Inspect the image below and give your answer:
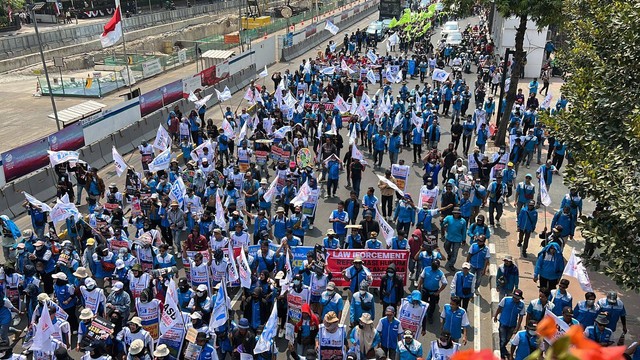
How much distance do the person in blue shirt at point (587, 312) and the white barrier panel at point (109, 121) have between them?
669 inches

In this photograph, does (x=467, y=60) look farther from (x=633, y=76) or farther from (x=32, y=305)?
(x=32, y=305)

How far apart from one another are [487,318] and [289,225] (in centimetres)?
461

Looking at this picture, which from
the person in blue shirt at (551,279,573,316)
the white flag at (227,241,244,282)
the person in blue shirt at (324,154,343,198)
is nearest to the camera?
the person in blue shirt at (551,279,573,316)

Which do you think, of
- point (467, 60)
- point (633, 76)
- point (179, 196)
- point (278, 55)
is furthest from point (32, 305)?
point (278, 55)

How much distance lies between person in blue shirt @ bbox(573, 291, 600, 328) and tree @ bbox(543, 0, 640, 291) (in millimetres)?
716

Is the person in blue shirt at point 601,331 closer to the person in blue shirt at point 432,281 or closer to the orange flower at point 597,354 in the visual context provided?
the person in blue shirt at point 432,281

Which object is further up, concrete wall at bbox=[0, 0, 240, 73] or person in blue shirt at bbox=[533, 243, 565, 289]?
person in blue shirt at bbox=[533, 243, 565, 289]

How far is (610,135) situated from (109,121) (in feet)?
57.2

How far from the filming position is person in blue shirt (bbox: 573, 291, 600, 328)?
31.9ft

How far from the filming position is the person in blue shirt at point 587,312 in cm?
973

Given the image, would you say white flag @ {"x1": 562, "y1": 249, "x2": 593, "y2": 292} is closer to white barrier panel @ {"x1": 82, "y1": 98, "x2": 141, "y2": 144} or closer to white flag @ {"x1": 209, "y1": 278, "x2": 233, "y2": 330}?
white flag @ {"x1": 209, "y1": 278, "x2": 233, "y2": 330}

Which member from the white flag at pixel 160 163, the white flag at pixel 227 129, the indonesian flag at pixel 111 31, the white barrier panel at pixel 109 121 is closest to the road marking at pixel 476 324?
the white flag at pixel 160 163

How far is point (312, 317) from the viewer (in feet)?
30.9

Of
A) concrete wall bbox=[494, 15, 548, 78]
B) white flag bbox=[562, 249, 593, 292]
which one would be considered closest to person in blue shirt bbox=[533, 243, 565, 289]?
white flag bbox=[562, 249, 593, 292]
